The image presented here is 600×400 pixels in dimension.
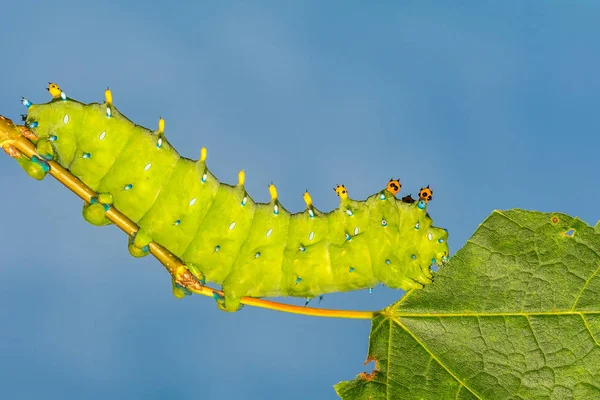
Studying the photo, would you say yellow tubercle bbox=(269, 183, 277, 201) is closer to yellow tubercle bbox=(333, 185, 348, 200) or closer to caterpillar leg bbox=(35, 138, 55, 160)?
yellow tubercle bbox=(333, 185, 348, 200)

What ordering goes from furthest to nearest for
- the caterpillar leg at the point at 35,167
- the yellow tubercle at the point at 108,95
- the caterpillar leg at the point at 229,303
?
the caterpillar leg at the point at 229,303 → the yellow tubercle at the point at 108,95 → the caterpillar leg at the point at 35,167

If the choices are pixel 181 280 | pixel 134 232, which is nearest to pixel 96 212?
pixel 134 232

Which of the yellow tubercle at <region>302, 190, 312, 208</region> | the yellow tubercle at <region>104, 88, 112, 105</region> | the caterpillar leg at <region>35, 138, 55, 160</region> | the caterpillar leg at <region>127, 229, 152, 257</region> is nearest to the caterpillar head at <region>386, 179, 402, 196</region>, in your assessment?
the yellow tubercle at <region>302, 190, 312, 208</region>

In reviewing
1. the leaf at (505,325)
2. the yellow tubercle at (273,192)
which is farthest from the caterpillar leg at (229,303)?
the leaf at (505,325)

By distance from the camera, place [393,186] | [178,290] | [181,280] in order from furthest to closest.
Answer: [393,186] < [178,290] < [181,280]

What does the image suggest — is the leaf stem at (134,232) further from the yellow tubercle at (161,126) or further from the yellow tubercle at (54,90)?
the yellow tubercle at (161,126)

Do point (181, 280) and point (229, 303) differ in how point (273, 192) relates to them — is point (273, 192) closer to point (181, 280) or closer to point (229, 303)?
point (229, 303)
